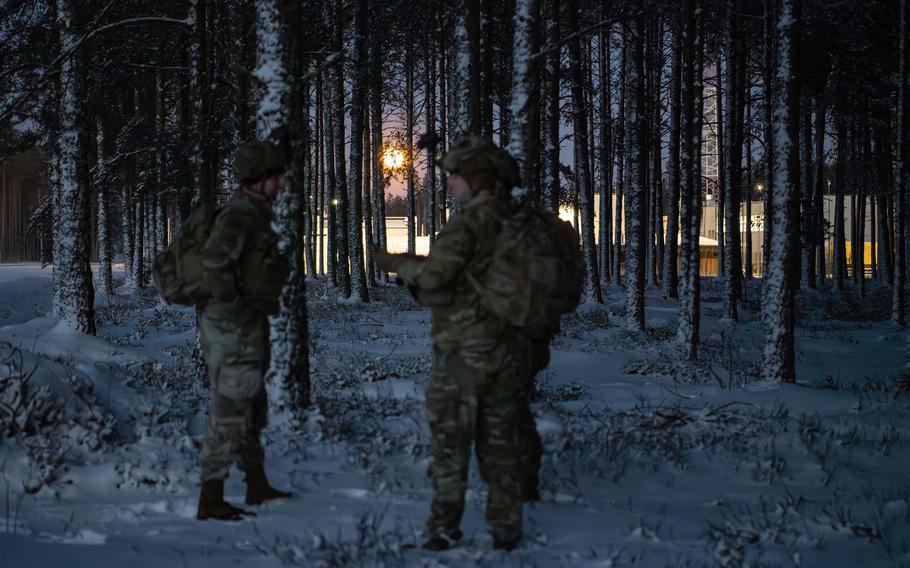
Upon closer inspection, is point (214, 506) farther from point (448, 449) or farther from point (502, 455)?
point (502, 455)

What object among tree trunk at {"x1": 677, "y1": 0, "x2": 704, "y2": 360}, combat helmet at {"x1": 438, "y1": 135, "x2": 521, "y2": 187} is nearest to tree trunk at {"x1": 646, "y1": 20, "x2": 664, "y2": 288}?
tree trunk at {"x1": 677, "y1": 0, "x2": 704, "y2": 360}

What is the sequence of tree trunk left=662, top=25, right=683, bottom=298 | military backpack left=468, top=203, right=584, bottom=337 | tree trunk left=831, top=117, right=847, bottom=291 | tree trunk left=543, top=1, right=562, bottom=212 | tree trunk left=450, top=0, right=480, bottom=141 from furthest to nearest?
tree trunk left=831, top=117, right=847, bottom=291 < tree trunk left=543, top=1, right=562, bottom=212 < tree trunk left=662, top=25, right=683, bottom=298 < tree trunk left=450, top=0, right=480, bottom=141 < military backpack left=468, top=203, right=584, bottom=337

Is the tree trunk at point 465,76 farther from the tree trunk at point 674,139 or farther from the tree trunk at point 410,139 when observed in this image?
the tree trunk at point 410,139

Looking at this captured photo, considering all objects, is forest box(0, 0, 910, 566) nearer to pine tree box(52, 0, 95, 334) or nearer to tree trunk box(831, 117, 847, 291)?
pine tree box(52, 0, 95, 334)

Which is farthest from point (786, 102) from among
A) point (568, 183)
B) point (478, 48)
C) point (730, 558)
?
point (568, 183)

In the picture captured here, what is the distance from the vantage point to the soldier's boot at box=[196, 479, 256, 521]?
4.43 m

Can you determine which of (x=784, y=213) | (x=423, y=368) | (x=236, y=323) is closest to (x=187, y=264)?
(x=236, y=323)

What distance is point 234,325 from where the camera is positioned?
14.7 ft

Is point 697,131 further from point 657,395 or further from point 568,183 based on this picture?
point 568,183

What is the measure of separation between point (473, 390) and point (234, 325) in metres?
1.60

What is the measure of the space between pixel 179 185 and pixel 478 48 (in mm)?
7529

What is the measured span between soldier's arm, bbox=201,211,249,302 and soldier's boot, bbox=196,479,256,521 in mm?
1157

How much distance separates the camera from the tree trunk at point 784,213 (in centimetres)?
1000

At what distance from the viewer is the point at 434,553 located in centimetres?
394
